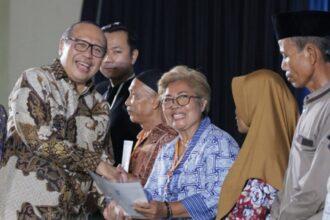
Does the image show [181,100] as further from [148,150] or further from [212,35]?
[212,35]

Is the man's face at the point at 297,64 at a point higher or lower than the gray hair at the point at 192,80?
higher

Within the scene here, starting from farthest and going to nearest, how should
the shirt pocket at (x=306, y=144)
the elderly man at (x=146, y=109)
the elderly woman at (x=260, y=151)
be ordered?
the elderly man at (x=146, y=109), the elderly woman at (x=260, y=151), the shirt pocket at (x=306, y=144)

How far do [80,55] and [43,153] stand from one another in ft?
1.43

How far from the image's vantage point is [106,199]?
3.30 metres

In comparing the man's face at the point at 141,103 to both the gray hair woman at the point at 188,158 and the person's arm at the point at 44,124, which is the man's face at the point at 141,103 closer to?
the gray hair woman at the point at 188,158

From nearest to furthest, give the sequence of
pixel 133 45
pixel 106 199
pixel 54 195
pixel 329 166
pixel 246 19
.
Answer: pixel 329 166, pixel 54 195, pixel 106 199, pixel 133 45, pixel 246 19

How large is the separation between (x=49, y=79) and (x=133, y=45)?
4.43 ft

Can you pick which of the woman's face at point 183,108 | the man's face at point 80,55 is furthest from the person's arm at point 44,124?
the woman's face at point 183,108

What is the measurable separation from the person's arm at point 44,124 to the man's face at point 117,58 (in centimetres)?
122

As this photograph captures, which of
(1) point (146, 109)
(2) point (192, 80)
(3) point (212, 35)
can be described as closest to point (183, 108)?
(2) point (192, 80)

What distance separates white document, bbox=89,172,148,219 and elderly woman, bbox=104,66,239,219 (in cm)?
4

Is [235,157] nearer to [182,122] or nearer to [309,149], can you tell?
[182,122]

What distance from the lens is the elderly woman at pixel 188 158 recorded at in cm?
312

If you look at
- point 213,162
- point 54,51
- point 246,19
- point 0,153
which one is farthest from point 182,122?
point 54,51
